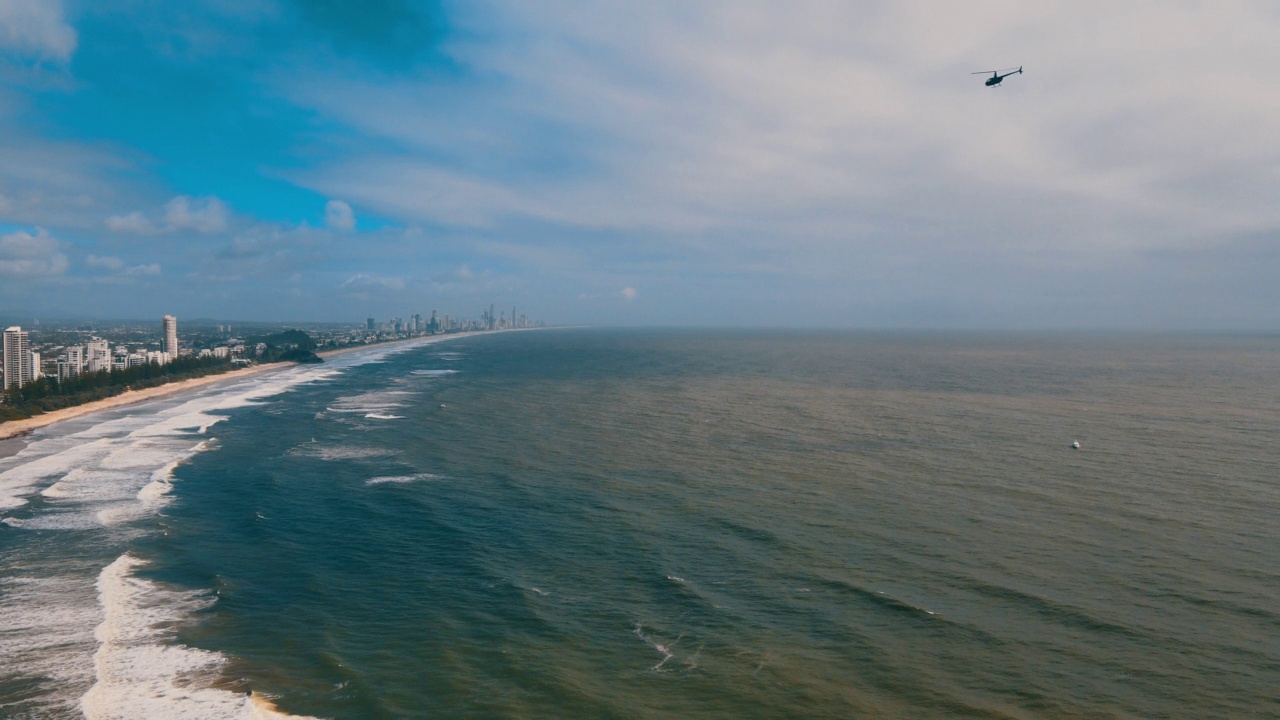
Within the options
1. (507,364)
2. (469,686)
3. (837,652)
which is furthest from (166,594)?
(507,364)

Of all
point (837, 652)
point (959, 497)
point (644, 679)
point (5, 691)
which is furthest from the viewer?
point (959, 497)

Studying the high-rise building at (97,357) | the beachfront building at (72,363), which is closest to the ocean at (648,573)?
the beachfront building at (72,363)

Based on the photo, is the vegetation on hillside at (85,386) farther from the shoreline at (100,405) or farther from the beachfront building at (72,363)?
the beachfront building at (72,363)

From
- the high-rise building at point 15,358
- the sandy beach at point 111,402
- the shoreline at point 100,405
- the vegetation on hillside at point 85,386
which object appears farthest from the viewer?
the high-rise building at point 15,358

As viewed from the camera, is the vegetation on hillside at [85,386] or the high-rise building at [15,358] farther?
the high-rise building at [15,358]

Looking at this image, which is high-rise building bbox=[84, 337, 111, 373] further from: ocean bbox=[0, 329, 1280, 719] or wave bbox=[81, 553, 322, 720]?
wave bbox=[81, 553, 322, 720]

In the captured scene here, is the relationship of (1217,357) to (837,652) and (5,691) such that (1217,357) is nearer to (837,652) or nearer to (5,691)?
(837,652)
